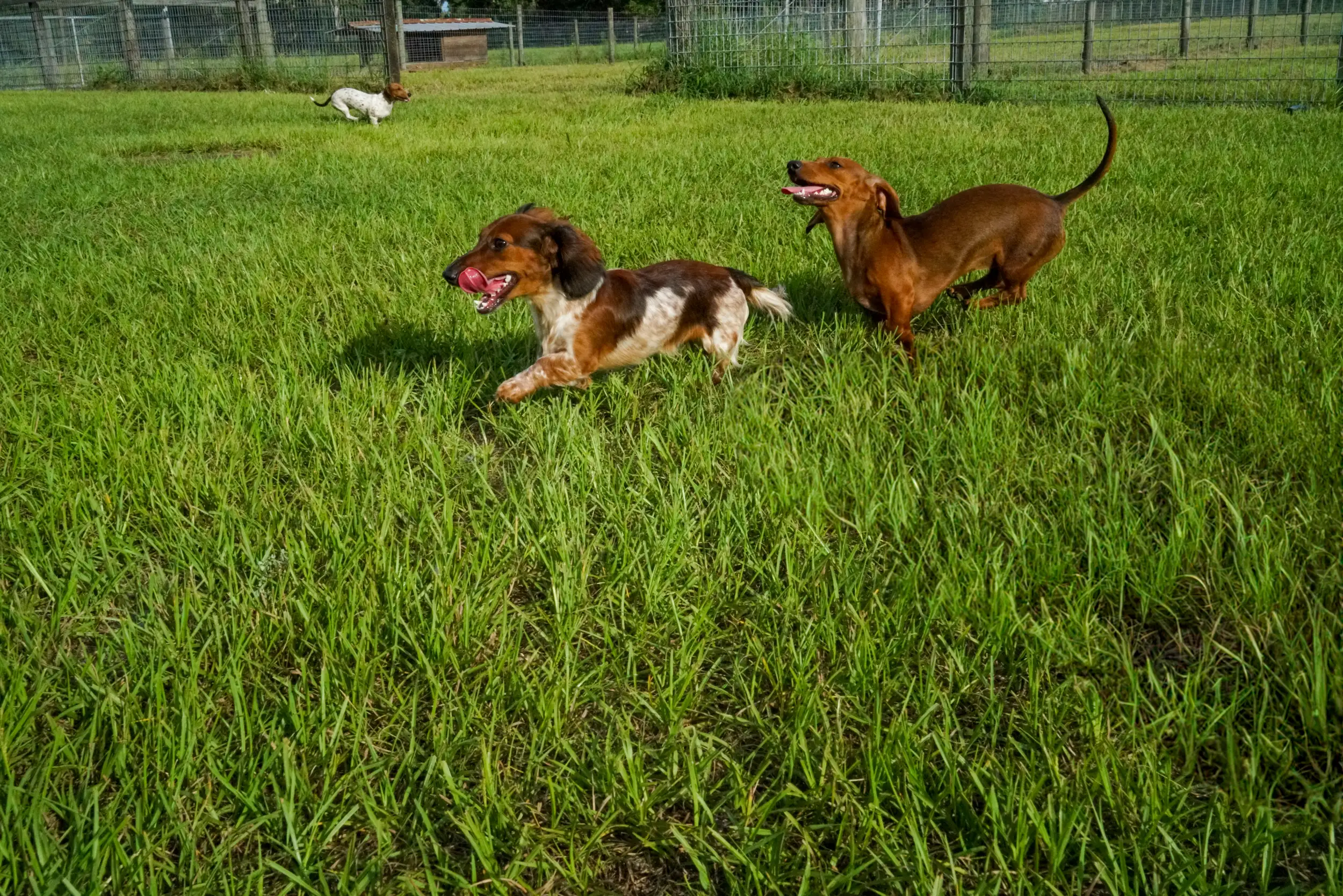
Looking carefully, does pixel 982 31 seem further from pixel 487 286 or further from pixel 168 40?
pixel 168 40

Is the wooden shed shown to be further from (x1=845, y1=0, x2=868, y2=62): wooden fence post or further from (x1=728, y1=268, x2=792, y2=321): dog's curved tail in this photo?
(x1=728, y1=268, x2=792, y2=321): dog's curved tail

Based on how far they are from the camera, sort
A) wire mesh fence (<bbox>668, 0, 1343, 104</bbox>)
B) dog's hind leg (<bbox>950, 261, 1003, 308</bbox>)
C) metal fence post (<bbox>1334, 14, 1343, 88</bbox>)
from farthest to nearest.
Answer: wire mesh fence (<bbox>668, 0, 1343, 104</bbox>) → metal fence post (<bbox>1334, 14, 1343, 88</bbox>) → dog's hind leg (<bbox>950, 261, 1003, 308</bbox>)

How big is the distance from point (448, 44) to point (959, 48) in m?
29.1

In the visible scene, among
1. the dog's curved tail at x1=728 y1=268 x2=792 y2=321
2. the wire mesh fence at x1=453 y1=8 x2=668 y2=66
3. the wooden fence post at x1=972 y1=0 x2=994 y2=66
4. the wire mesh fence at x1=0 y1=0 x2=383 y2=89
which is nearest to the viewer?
the dog's curved tail at x1=728 y1=268 x2=792 y2=321

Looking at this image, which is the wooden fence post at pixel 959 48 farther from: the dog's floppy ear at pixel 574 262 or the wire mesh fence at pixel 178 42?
the dog's floppy ear at pixel 574 262

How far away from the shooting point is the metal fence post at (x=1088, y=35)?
13.5 meters

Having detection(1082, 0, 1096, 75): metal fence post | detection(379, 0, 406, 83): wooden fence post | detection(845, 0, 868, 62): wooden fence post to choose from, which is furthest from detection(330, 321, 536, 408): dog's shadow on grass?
detection(1082, 0, 1096, 75): metal fence post

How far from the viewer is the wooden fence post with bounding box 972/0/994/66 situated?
12016mm

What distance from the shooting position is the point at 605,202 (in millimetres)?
5961

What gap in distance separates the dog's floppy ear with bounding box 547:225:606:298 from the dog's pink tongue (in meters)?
0.27

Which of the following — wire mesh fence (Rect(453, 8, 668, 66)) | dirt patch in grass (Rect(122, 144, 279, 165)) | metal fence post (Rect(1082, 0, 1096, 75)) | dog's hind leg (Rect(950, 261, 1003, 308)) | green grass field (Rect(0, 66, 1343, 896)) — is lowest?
green grass field (Rect(0, 66, 1343, 896))

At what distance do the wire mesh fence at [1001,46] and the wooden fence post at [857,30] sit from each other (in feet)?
0.05

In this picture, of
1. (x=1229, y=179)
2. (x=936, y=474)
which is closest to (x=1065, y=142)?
(x=1229, y=179)

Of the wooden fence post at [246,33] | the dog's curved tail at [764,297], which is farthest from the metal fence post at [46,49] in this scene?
the dog's curved tail at [764,297]
